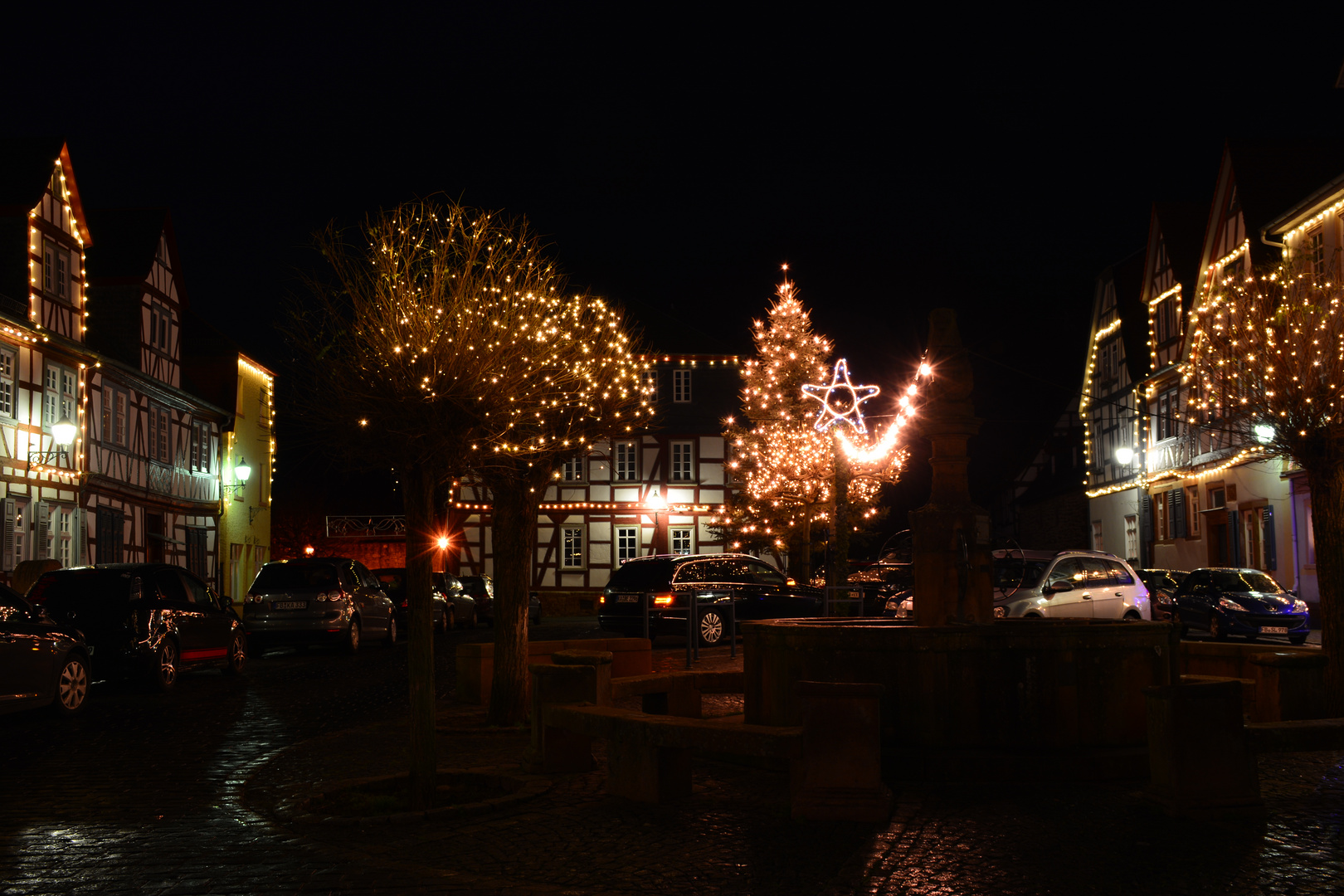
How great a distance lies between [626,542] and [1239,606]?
102ft

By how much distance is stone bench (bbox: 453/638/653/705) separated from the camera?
14.8m

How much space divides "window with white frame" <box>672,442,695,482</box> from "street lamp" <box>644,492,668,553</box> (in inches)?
54.0

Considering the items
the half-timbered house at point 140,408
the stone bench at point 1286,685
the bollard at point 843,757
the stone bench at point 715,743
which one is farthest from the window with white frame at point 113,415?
the bollard at point 843,757

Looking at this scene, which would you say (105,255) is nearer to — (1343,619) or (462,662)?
(462,662)

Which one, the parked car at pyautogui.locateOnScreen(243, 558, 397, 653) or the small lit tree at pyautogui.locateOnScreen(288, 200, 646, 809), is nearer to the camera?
the small lit tree at pyautogui.locateOnScreen(288, 200, 646, 809)

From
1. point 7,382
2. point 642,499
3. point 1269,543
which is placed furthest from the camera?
point 642,499

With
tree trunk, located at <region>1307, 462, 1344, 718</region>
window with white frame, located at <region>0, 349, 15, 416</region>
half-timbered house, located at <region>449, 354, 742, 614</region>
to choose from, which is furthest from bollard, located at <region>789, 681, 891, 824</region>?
half-timbered house, located at <region>449, 354, 742, 614</region>

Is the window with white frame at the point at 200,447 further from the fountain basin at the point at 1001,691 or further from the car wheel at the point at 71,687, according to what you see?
the fountain basin at the point at 1001,691

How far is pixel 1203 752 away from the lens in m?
7.74

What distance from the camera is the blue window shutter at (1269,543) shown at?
34406mm

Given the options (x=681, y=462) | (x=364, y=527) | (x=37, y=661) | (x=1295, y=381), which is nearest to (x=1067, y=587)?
(x=1295, y=381)

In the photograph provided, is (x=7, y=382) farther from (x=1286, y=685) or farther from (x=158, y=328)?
(x=1286, y=685)

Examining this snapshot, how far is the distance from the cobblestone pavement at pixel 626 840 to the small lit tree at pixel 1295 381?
9.94 ft

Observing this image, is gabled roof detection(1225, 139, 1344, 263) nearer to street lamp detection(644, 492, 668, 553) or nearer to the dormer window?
street lamp detection(644, 492, 668, 553)
